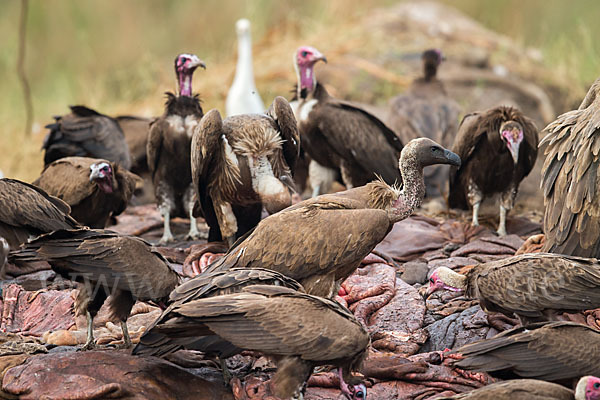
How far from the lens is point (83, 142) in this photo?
8969mm

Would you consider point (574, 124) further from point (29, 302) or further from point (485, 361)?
point (29, 302)

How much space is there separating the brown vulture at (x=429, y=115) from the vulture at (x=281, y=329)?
502 cm

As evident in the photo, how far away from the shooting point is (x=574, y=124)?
20.6 feet

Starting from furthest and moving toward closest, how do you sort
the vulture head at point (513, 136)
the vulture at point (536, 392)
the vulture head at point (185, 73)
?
1. the vulture head at point (185, 73)
2. the vulture head at point (513, 136)
3. the vulture at point (536, 392)

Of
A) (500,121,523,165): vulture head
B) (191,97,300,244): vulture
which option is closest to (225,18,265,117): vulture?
(191,97,300,244): vulture

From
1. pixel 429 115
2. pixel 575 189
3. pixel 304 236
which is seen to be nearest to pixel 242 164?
pixel 304 236

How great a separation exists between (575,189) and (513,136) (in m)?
1.61

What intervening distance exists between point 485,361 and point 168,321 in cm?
162

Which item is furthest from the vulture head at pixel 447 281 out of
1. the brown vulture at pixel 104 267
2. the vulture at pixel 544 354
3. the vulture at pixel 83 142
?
the vulture at pixel 83 142

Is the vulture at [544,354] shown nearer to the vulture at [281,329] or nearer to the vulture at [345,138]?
the vulture at [281,329]

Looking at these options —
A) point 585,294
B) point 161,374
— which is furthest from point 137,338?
point 585,294

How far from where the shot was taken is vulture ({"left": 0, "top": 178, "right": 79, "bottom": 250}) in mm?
6293

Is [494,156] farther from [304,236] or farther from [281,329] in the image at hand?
[281,329]

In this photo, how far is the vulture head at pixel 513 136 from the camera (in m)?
7.39
